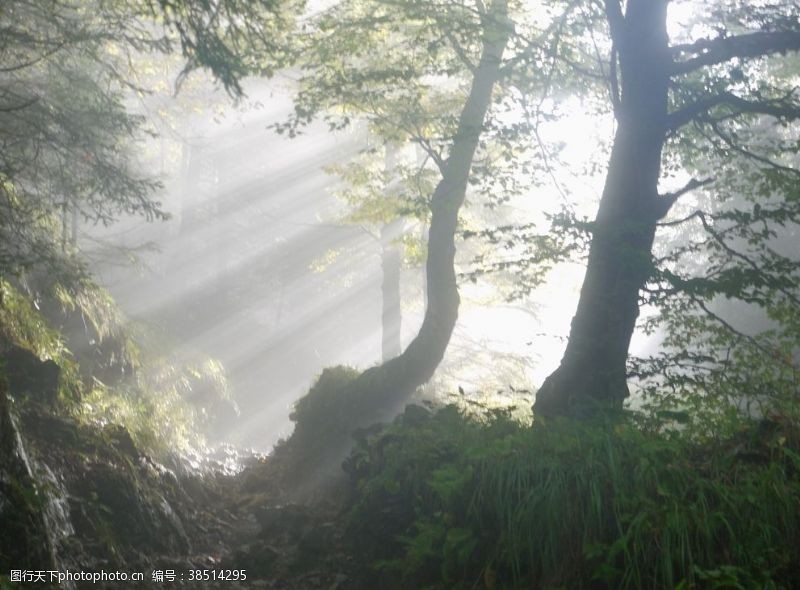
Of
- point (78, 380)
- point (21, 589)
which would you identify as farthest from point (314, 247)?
point (21, 589)

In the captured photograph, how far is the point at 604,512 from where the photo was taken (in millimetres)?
4574

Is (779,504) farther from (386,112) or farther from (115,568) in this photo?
(386,112)

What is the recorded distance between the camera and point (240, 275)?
32.4 meters

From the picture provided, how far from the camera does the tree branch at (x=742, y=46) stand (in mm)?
6832

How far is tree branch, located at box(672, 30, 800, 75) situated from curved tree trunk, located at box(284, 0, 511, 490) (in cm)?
384

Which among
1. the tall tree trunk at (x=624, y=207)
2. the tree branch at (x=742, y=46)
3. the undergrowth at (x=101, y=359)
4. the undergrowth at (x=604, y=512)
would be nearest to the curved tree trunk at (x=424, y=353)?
the undergrowth at (x=101, y=359)

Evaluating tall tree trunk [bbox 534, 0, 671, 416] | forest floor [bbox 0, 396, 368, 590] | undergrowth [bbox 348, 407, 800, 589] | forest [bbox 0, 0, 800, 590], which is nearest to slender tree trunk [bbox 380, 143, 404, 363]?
forest [bbox 0, 0, 800, 590]

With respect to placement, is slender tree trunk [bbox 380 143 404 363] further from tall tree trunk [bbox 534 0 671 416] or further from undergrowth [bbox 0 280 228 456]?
tall tree trunk [bbox 534 0 671 416]

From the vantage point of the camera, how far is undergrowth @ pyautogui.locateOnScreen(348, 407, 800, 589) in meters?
4.07

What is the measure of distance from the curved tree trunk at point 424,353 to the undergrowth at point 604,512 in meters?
4.70

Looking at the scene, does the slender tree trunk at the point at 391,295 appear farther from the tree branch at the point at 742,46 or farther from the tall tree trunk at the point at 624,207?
the tree branch at the point at 742,46

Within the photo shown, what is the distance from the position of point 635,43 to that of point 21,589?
7585mm

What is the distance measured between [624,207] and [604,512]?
152 inches

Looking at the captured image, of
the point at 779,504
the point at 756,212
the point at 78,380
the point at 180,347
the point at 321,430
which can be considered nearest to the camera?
the point at 779,504
